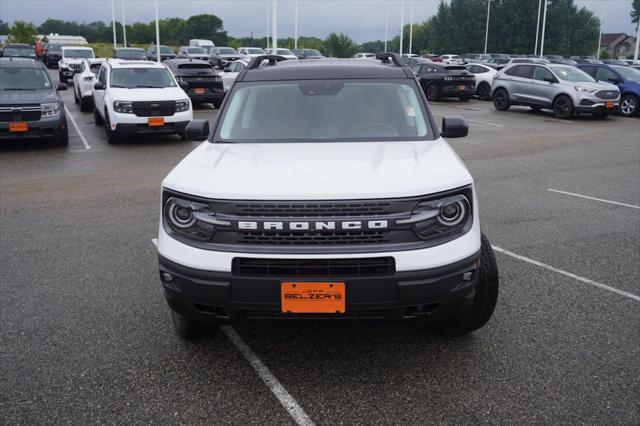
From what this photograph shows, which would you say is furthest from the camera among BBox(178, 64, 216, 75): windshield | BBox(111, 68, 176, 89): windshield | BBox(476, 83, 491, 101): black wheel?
BBox(476, 83, 491, 101): black wheel

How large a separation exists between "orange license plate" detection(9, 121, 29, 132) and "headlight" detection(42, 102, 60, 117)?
0.43 metres

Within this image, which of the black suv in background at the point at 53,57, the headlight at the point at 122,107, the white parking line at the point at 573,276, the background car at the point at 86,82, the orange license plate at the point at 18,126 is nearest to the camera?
the white parking line at the point at 573,276

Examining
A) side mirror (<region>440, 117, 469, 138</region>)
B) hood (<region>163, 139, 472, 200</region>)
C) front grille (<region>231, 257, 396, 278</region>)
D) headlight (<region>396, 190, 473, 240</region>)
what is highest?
side mirror (<region>440, 117, 469, 138</region>)

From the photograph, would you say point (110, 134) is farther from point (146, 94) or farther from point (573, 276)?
point (573, 276)

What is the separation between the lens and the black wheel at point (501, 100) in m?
22.1

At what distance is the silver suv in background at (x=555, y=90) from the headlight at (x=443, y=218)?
1785 centimetres

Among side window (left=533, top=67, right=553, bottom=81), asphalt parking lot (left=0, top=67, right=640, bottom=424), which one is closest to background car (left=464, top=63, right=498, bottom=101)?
side window (left=533, top=67, right=553, bottom=81)

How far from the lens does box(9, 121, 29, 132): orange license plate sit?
11.9 metres

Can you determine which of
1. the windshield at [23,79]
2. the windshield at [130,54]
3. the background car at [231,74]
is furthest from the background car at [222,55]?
the windshield at [23,79]

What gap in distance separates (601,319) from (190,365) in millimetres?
2936

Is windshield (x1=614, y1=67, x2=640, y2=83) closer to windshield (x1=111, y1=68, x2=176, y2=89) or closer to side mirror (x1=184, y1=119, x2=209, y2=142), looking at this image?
windshield (x1=111, y1=68, x2=176, y2=89)

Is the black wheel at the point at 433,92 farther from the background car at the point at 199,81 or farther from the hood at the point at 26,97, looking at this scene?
the hood at the point at 26,97

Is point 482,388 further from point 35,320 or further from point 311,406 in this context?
point 35,320

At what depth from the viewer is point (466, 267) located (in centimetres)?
331
